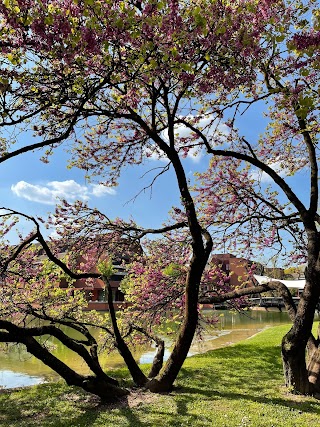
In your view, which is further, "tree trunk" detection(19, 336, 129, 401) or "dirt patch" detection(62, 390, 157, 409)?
"dirt patch" detection(62, 390, 157, 409)

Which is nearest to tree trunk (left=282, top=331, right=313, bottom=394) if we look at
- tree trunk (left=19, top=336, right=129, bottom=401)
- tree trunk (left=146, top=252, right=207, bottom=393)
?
tree trunk (left=146, top=252, right=207, bottom=393)

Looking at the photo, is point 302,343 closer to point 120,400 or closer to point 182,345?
point 182,345

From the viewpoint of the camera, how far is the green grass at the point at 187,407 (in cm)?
522

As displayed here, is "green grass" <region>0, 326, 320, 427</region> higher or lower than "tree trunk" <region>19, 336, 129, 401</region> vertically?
lower

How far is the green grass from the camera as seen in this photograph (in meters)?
5.22

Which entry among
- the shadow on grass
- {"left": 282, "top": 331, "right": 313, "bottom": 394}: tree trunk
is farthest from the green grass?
{"left": 282, "top": 331, "right": 313, "bottom": 394}: tree trunk

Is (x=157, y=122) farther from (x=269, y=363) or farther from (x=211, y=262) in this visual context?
(x=269, y=363)

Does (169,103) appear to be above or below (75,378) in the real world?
above

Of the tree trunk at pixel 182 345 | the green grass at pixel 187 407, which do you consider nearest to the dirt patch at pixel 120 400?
the green grass at pixel 187 407

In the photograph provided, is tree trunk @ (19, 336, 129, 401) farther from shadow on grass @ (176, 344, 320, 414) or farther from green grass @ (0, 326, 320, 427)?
shadow on grass @ (176, 344, 320, 414)

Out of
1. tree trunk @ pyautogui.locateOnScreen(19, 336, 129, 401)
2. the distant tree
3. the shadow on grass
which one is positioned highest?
the distant tree

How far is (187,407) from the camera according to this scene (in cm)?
582

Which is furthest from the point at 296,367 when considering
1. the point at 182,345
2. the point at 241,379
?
the point at 241,379

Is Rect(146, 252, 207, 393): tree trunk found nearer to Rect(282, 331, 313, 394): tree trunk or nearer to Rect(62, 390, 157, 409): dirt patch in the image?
Rect(62, 390, 157, 409): dirt patch
